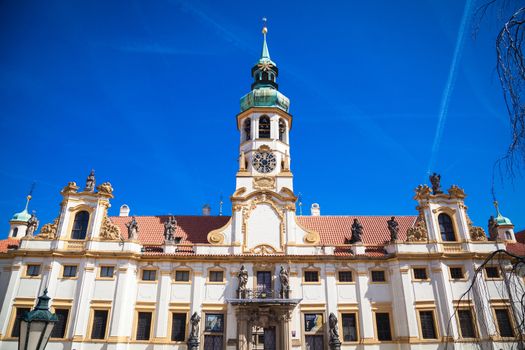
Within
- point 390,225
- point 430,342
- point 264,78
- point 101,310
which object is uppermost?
point 264,78

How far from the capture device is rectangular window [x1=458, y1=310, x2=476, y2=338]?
99.2ft

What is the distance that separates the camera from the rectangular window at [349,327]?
30.9 m

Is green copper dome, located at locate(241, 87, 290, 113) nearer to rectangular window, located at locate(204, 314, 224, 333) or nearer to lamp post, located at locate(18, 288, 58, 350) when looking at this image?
rectangular window, located at locate(204, 314, 224, 333)

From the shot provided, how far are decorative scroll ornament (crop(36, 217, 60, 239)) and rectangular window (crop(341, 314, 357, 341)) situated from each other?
25336 millimetres

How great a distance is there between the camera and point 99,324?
30594mm

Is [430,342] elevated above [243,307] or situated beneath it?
situated beneath

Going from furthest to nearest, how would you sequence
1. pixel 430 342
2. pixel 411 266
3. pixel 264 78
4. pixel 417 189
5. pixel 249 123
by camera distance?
pixel 264 78 → pixel 249 123 → pixel 417 189 → pixel 411 266 → pixel 430 342

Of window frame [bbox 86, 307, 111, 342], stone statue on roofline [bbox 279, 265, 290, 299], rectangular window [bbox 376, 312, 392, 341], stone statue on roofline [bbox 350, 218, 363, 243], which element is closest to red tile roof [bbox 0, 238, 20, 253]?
window frame [bbox 86, 307, 111, 342]

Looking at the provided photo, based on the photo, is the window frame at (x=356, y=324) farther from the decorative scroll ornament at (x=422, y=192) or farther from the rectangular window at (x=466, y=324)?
the decorative scroll ornament at (x=422, y=192)

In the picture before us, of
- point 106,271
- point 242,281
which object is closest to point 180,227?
point 106,271

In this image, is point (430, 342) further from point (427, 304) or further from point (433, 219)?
point (433, 219)

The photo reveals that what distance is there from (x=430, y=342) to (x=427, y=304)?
2819 mm

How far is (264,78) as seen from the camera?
44125 mm

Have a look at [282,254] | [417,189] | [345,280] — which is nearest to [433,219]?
[417,189]
